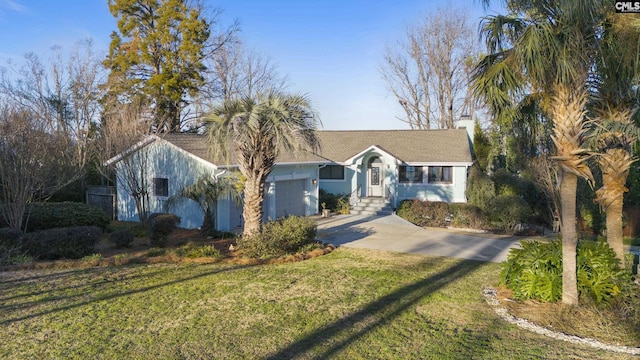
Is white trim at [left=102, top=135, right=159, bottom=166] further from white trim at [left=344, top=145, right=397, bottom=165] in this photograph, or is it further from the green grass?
white trim at [left=344, top=145, right=397, bottom=165]

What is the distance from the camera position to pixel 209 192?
14.3m

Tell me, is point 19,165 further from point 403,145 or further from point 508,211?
point 403,145

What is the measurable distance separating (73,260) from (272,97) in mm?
6585

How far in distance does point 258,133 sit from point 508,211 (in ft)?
39.6

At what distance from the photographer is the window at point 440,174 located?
75.6ft

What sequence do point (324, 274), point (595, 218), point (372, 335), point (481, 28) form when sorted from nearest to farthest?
point (372, 335)
point (481, 28)
point (324, 274)
point (595, 218)

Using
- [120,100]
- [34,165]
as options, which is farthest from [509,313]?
[120,100]

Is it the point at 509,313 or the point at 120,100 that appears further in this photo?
the point at 120,100

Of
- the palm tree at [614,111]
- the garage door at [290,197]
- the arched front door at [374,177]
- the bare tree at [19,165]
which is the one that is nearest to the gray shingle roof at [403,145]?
the arched front door at [374,177]

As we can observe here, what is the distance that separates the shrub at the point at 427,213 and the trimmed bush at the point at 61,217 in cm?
1338

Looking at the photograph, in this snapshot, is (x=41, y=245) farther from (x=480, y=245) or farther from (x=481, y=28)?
(x=480, y=245)

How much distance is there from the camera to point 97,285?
8.21 metres

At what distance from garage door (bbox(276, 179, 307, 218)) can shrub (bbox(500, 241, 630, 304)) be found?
478 inches

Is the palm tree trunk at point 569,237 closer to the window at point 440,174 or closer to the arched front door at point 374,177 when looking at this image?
the window at point 440,174
